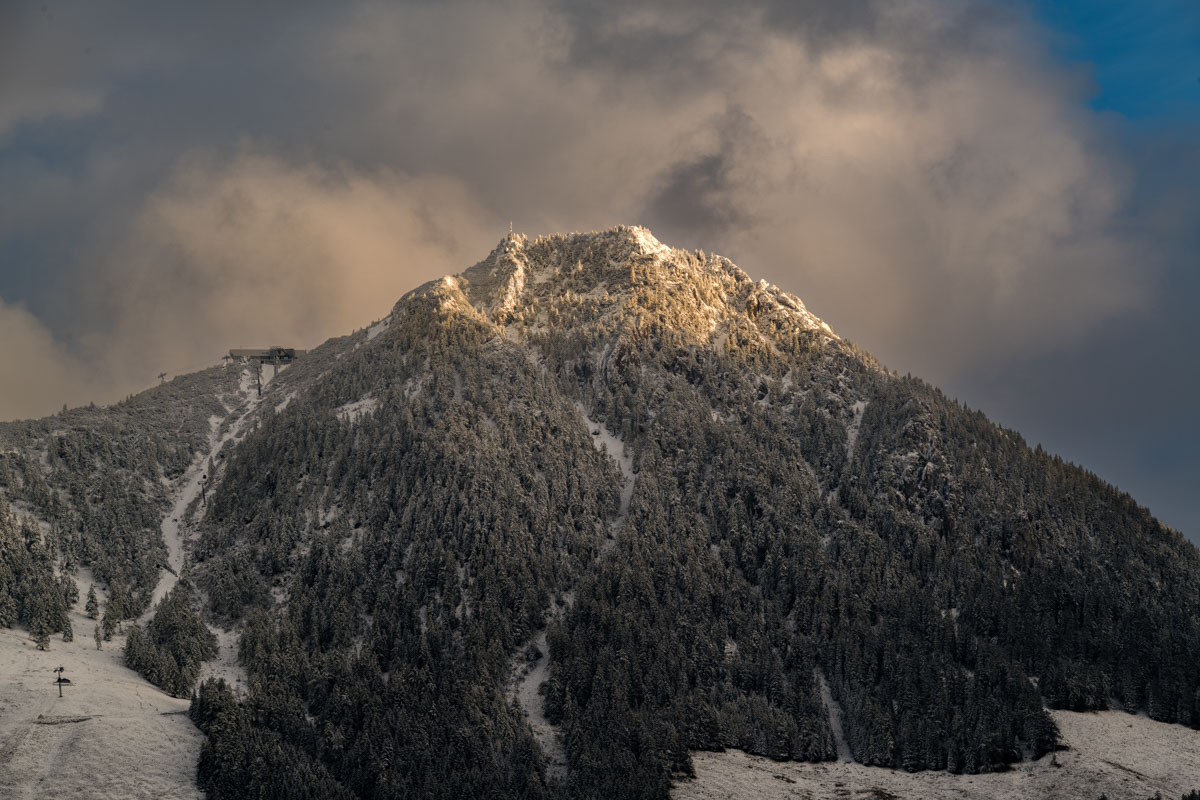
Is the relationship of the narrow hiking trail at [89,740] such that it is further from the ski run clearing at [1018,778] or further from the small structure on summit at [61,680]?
the ski run clearing at [1018,778]

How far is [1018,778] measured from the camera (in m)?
190

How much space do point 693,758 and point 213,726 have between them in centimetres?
9030

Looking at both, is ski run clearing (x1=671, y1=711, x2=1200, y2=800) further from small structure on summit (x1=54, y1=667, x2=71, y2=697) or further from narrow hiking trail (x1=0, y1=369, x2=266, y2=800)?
small structure on summit (x1=54, y1=667, x2=71, y2=697)

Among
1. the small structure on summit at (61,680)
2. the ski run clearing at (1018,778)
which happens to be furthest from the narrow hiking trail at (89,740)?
the ski run clearing at (1018,778)

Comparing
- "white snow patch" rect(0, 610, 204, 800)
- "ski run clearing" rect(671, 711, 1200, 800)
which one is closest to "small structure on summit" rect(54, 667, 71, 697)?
"white snow patch" rect(0, 610, 204, 800)

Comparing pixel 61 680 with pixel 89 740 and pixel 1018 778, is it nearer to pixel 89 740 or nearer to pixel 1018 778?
pixel 89 740

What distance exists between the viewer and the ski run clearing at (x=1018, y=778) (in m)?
179

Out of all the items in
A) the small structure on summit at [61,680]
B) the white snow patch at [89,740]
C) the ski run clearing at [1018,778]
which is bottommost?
the white snow patch at [89,740]

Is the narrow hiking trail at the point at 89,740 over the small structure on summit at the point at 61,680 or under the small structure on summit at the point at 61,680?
under

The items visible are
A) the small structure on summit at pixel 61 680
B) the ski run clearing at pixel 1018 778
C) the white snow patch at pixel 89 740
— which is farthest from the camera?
the small structure on summit at pixel 61 680

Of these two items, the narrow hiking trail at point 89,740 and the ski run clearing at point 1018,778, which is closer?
the narrow hiking trail at point 89,740

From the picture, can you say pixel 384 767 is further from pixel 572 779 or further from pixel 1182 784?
pixel 1182 784

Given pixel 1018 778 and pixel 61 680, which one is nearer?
pixel 1018 778

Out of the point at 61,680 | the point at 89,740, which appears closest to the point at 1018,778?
the point at 89,740
